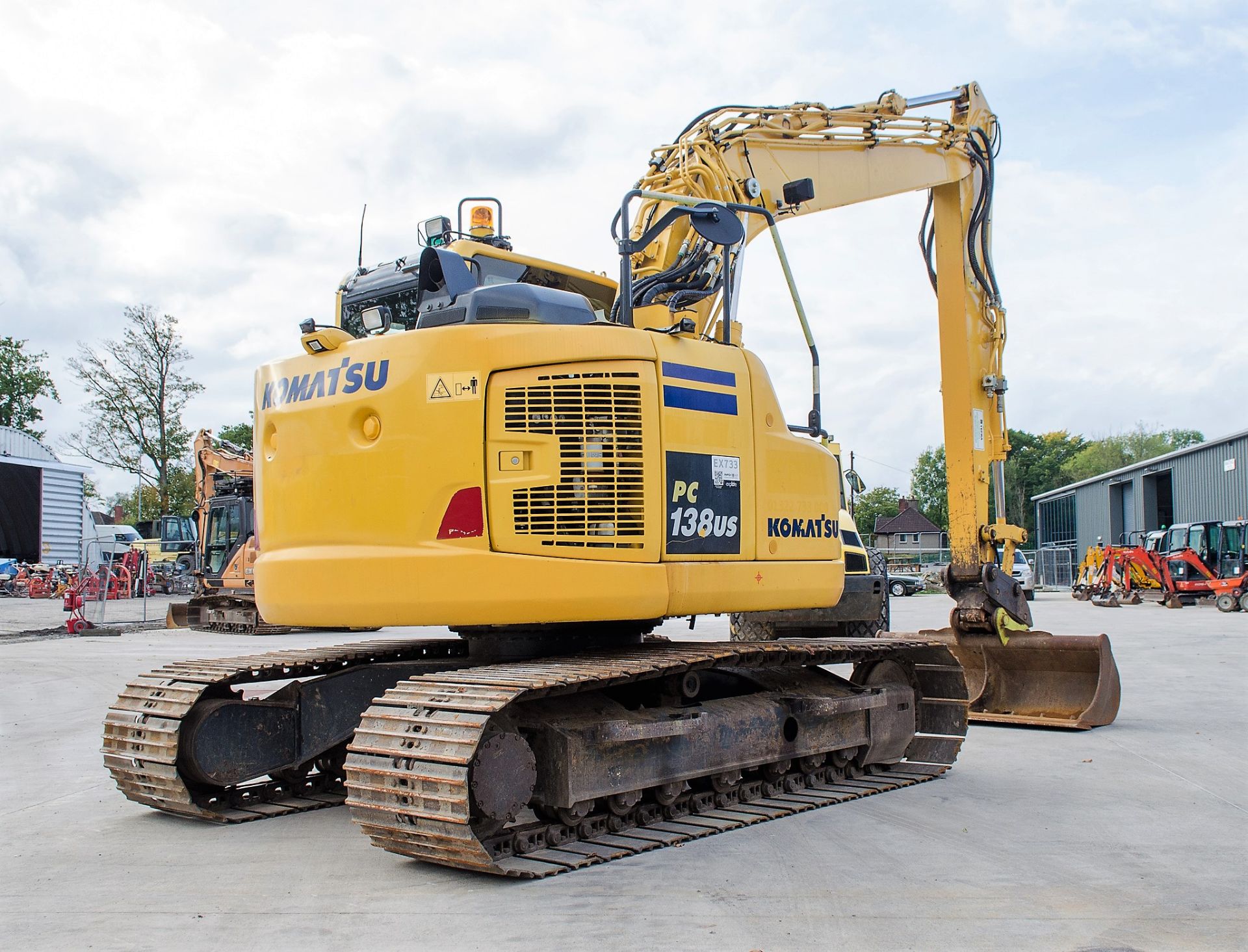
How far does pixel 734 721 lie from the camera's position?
6.36 meters

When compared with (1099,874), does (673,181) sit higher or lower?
higher

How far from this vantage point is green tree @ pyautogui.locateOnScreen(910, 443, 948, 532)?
10631 centimetres

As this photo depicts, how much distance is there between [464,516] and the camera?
5.41 metres

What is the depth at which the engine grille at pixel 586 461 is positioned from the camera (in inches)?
214

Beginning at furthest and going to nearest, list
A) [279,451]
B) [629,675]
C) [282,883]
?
1. [279,451]
2. [629,675]
3. [282,883]

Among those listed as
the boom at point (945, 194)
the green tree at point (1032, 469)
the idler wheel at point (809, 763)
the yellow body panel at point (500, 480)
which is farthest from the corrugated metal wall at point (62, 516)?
the green tree at point (1032, 469)

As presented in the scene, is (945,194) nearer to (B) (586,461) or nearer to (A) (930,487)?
(B) (586,461)

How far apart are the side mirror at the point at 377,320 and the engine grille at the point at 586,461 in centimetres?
94

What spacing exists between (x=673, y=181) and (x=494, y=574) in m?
4.09

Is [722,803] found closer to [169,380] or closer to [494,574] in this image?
[494,574]

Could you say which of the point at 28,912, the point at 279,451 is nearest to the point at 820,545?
the point at 279,451

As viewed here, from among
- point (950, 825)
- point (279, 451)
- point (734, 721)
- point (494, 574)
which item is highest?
point (279, 451)

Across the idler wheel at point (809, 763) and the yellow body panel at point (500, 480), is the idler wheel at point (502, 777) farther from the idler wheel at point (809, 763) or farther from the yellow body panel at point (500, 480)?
the idler wheel at point (809, 763)

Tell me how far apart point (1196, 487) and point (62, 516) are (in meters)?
44.0
